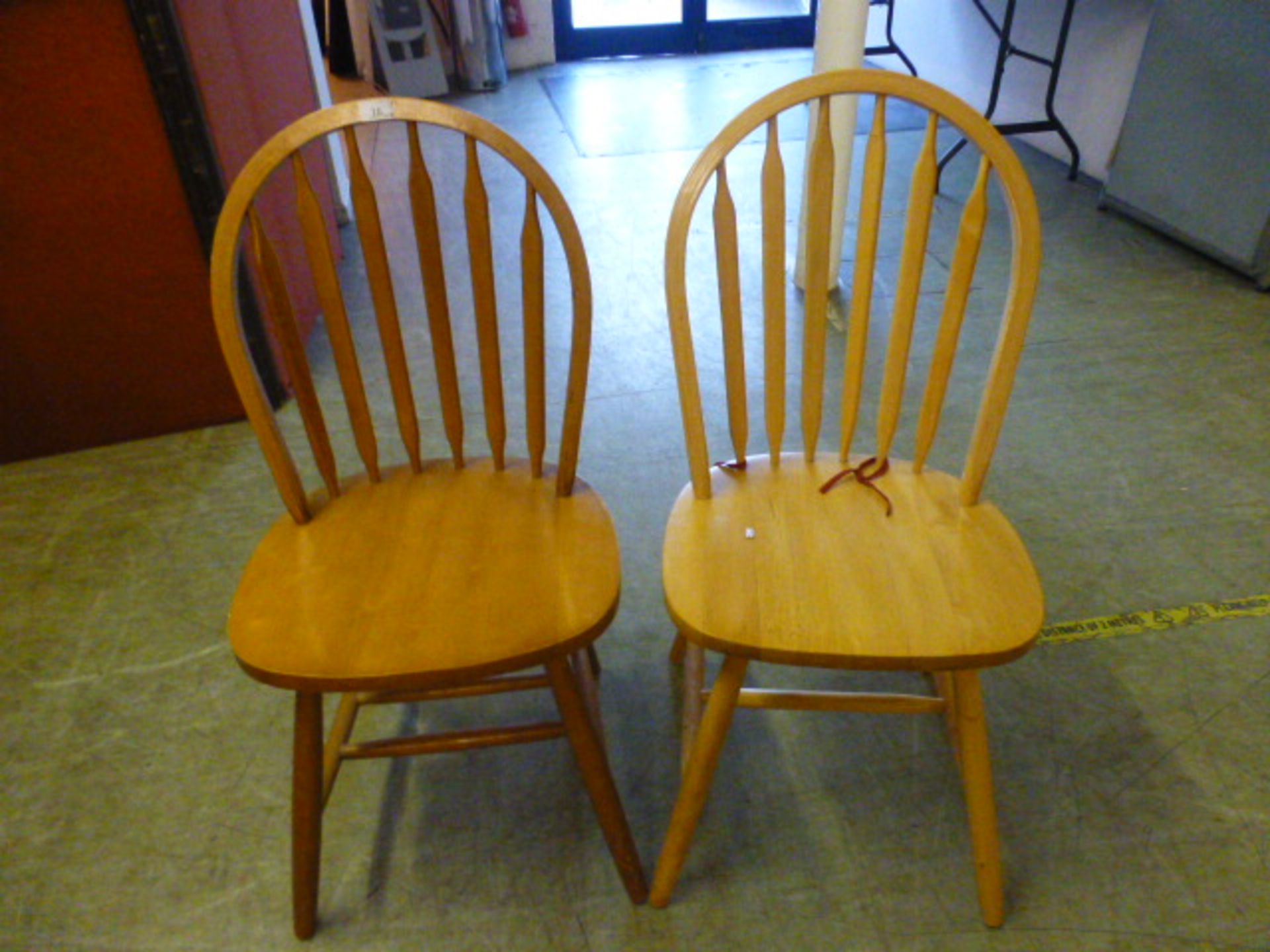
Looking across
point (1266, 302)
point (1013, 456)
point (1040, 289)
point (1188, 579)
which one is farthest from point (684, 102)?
point (1188, 579)

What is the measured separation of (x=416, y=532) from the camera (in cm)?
115

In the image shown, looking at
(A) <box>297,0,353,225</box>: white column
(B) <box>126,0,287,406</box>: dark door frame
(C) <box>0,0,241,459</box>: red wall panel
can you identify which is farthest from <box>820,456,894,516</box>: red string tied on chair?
(A) <box>297,0,353,225</box>: white column

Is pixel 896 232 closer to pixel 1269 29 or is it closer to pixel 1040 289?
pixel 1040 289

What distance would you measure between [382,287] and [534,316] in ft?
0.68

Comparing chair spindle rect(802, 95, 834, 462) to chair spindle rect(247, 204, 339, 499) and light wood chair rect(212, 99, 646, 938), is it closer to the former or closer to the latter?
light wood chair rect(212, 99, 646, 938)

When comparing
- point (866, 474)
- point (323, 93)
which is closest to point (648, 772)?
point (866, 474)

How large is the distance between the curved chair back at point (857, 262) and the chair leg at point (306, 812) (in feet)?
1.83

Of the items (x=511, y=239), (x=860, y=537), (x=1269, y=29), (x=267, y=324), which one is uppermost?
(x=1269, y=29)

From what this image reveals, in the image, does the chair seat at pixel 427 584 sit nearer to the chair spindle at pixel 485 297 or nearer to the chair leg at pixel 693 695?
the chair spindle at pixel 485 297

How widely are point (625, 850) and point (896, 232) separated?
251 centimetres

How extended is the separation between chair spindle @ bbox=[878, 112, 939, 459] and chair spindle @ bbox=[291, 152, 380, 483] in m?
0.70

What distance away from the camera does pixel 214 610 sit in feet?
5.52

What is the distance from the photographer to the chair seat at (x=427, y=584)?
0.96 meters

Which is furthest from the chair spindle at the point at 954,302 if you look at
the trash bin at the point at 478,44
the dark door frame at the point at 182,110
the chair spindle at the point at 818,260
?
the trash bin at the point at 478,44
